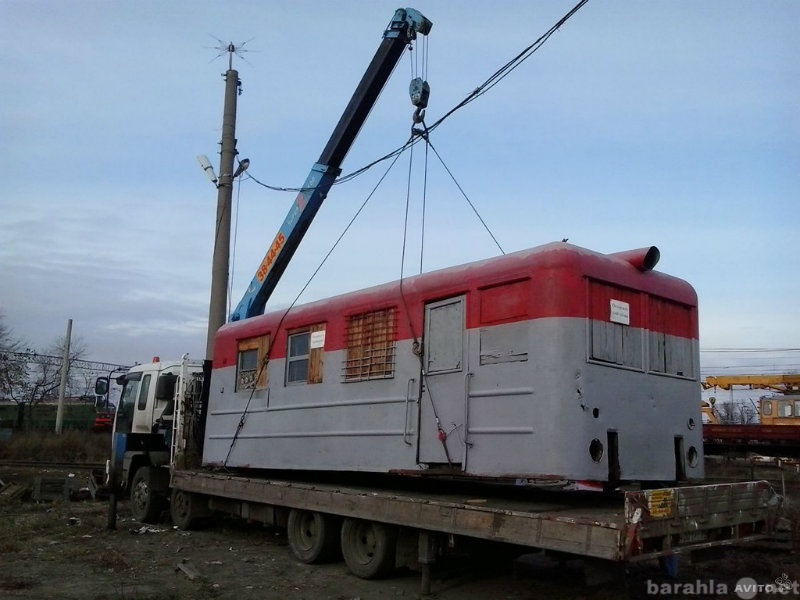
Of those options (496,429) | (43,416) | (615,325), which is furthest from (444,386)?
(43,416)

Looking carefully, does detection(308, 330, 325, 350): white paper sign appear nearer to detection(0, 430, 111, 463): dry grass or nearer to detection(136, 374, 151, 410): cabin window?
detection(136, 374, 151, 410): cabin window

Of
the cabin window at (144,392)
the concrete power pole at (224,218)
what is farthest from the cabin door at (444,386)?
the concrete power pole at (224,218)

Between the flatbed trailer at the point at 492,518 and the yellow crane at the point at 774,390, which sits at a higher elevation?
the yellow crane at the point at 774,390

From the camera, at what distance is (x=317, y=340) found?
9.88m

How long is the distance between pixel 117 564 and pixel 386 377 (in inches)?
172

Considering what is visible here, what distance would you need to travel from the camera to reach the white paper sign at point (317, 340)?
9805 mm

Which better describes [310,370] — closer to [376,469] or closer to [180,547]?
[376,469]

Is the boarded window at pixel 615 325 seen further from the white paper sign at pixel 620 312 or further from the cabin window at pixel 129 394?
the cabin window at pixel 129 394

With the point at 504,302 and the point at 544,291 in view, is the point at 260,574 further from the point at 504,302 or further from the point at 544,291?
the point at 544,291

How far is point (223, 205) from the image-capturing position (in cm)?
1736

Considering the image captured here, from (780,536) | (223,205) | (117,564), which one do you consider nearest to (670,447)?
(780,536)

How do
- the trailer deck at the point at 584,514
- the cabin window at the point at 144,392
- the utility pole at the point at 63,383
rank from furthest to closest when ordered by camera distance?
the utility pole at the point at 63,383
the cabin window at the point at 144,392
the trailer deck at the point at 584,514
